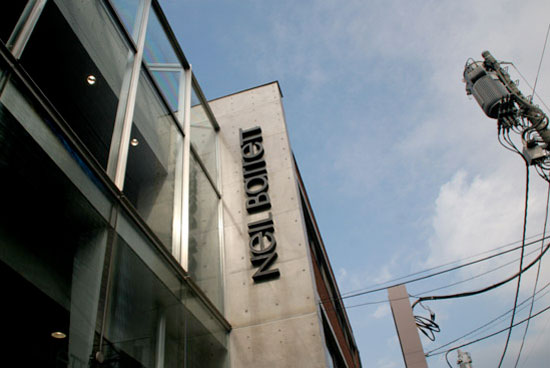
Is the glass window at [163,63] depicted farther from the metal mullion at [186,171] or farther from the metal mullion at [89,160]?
the metal mullion at [89,160]

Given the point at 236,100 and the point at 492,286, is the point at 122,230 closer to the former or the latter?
the point at 492,286

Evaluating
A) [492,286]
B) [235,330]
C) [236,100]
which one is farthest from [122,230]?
[236,100]

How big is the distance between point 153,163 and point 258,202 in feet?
11.7

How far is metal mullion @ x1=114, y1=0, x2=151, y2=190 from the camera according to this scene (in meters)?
6.20

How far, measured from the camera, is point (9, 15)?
17.6 ft

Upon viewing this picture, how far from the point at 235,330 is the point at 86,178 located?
16.6ft

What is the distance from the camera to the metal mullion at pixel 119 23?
7.29m

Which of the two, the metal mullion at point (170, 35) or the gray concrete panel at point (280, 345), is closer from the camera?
the gray concrete panel at point (280, 345)

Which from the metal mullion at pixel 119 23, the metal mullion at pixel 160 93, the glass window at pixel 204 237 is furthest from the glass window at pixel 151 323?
the metal mullion at pixel 119 23

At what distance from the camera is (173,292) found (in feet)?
23.4

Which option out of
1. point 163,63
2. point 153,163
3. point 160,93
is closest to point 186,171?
point 153,163

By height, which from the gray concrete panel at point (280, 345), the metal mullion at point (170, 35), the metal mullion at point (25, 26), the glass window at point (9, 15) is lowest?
the gray concrete panel at point (280, 345)

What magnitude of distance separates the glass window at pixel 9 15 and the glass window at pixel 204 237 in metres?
4.54

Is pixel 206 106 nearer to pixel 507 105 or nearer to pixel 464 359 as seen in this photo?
pixel 507 105
